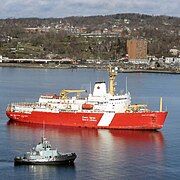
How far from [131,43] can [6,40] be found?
18991 millimetres

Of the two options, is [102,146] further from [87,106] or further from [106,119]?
[87,106]

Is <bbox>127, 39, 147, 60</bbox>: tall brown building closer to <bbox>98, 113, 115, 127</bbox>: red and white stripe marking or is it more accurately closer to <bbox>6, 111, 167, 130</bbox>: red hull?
<bbox>6, 111, 167, 130</bbox>: red hull

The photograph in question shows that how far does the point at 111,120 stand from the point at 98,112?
564 mm

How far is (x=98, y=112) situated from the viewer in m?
24.0

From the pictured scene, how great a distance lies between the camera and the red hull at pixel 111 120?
77.9 ft

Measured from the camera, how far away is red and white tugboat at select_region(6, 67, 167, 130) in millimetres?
23797

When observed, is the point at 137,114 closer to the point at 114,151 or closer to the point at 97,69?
the point at 114,151

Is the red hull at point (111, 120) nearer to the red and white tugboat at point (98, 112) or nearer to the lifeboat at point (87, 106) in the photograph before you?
the red and white tugboat at point (98, 112)

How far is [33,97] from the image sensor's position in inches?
1374

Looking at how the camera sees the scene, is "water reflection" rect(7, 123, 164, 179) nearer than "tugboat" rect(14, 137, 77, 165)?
Yes

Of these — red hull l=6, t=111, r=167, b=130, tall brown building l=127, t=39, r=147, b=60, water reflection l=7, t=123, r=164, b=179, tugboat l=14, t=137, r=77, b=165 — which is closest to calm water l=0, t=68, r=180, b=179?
water reflection l=7, t=123, r=164, b=179

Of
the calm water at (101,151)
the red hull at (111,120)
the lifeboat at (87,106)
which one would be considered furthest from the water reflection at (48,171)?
the lifeboat at (87,106)

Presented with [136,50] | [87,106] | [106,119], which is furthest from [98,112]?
[136,50]

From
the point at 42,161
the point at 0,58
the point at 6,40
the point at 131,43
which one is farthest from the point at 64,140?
the point at 6,40
